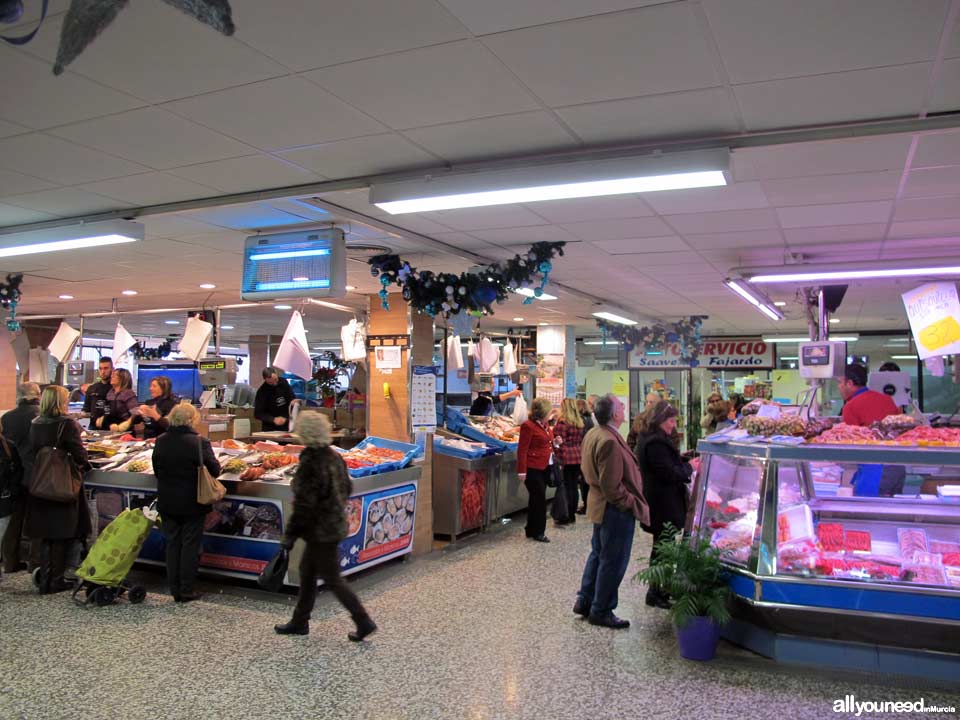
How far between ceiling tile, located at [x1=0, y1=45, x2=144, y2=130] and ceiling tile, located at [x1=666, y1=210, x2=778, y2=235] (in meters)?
4.01

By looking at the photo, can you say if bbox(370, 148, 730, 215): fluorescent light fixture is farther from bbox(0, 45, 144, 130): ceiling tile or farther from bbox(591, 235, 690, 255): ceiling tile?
bbox(591, 235, 690, 255): ceiling tile

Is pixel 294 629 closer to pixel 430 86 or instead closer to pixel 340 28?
pixel 430 86

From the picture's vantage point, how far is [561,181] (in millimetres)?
4277

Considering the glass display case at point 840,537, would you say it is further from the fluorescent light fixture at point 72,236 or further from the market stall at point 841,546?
the fluorescent light fixture at point 72,236

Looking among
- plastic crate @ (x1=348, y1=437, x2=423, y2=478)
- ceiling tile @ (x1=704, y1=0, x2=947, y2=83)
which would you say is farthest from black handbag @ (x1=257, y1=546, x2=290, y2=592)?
ceiling tile @ (x1=704, y1=0, x2=947, y2=83)

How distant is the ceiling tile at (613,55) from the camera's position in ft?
9.23

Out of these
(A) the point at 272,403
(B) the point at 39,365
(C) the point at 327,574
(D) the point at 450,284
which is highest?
(D) the point at 450,284

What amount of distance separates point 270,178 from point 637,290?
6.36 metres

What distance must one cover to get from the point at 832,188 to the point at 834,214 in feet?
2.79

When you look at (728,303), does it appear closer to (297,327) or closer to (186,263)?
(297,327)

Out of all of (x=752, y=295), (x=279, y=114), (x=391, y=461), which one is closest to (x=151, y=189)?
(x=279, y=114)

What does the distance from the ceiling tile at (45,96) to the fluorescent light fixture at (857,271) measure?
5815 millimetres

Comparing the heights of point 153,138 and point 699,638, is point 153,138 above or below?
above

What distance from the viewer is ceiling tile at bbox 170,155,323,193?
182 inches
